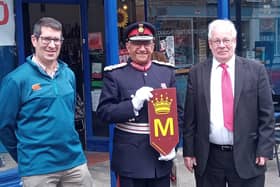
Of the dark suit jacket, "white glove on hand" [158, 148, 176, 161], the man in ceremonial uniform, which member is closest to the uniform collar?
the man in ceremonial uniform

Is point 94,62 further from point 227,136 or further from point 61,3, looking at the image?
point 227,136

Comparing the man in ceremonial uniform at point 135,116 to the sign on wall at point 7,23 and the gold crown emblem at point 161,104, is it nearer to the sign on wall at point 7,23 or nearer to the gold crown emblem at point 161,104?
the gold crown emblem at point 161,104

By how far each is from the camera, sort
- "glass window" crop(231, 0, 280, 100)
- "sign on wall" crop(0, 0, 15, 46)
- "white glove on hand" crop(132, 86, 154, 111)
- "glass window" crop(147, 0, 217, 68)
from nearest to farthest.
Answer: "white glove on hand" crop(132, 86, 154, 111), "sign on wall" crop(0, 0, 15, 46), "glass window" crop(147, 0, 217, 68), "glass window" crop(231, 0, 280, 100)

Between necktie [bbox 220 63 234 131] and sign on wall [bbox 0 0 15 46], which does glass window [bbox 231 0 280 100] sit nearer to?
sign on wall [bbox 0 0 15 46]

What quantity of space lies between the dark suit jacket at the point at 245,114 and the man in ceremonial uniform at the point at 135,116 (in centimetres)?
23

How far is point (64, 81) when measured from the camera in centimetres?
337

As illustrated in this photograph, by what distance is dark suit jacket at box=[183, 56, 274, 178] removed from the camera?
3.54 meters

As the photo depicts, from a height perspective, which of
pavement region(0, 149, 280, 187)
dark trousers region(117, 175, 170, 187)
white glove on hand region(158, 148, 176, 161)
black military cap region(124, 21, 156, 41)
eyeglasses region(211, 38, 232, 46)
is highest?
black military cap region(124, 21, 156, 41)

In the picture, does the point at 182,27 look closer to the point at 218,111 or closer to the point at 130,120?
the point at 218,111

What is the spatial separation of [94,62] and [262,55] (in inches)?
107

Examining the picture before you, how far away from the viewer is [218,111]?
3.57m

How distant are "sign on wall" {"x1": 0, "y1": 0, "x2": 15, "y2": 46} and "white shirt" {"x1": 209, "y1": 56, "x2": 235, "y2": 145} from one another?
2.59 metres

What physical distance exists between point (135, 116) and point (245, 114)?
726 millimetres

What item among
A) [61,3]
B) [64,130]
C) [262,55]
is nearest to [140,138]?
[64,130]
